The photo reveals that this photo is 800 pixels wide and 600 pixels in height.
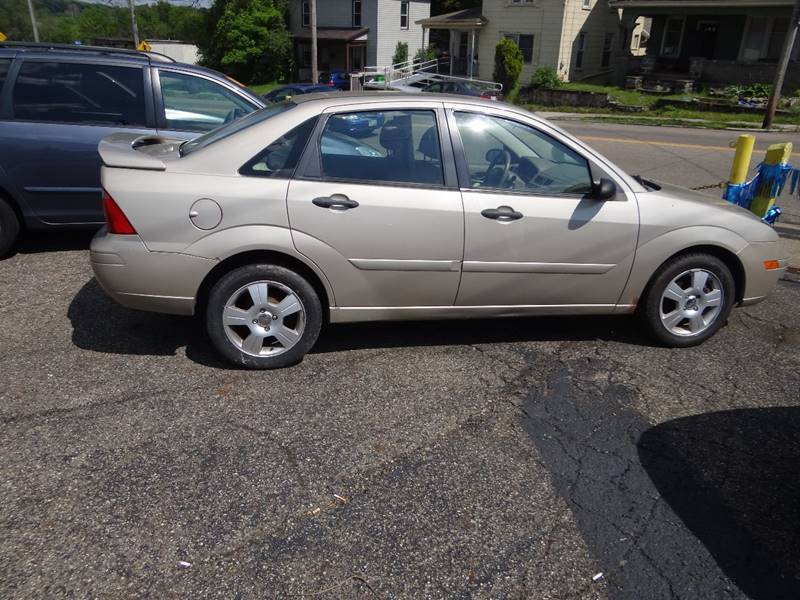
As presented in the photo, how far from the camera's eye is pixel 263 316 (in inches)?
166

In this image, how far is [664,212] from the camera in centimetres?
462

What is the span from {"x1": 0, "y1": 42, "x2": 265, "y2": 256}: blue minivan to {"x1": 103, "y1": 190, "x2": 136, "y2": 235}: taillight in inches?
90.6

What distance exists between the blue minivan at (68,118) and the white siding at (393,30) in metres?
35.5

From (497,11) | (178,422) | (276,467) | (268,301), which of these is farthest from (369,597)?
(497,11)

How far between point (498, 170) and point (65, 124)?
13.0 ft

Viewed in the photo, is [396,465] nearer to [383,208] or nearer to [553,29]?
[383,208]

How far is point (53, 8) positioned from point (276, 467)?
15535cm

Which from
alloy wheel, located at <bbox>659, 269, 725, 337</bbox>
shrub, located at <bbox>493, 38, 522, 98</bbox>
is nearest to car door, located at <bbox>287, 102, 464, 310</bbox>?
alloy wheel, located at <bbox>659, 269, 725, 337</bbox>

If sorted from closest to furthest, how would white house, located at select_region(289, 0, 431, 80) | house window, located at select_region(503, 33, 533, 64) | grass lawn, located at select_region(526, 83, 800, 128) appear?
1. grass lawn, located at select_region(526, 83, 800, 128)
2. house window, located at select_region(503, 33, 533, 64)
3. white house, located at select_region(289, 0, 431, 80)

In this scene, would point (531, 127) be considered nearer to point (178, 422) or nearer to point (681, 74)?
point (178, 422)

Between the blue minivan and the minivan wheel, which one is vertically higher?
the blue minivan

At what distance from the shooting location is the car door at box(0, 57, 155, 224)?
5.91 m

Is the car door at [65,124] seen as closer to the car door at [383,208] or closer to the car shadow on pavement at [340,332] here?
the car shadow on pavement at [340,332]

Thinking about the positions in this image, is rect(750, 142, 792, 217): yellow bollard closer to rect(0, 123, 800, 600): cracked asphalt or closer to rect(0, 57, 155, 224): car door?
rect(0, 123, 800, 600): cracked asphalt
